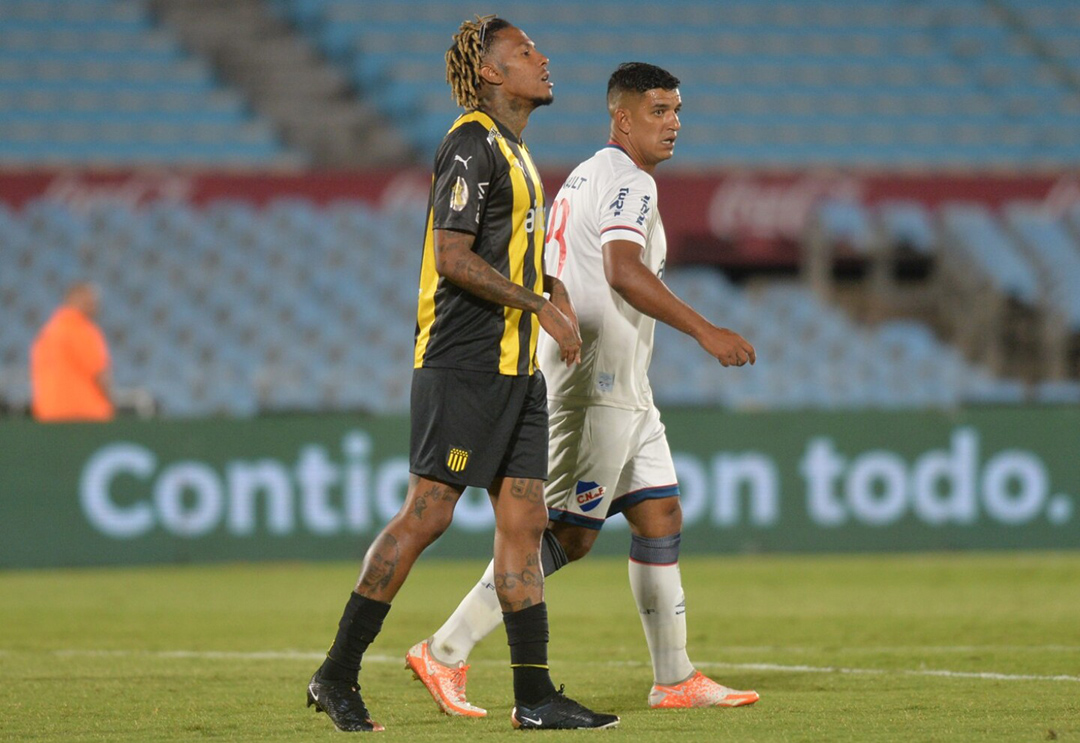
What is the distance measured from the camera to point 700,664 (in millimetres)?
6816

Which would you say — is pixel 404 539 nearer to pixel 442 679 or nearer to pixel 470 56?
pixel 442 679

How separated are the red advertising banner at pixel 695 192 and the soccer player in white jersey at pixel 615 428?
33.6 ft

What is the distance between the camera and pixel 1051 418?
40.7 feet

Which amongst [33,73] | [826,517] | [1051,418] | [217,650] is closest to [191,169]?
[33,73]

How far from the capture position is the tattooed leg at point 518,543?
197 inches

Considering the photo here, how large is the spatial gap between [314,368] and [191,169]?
10.4 ft

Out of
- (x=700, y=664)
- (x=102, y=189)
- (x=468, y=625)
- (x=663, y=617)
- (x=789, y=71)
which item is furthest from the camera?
(x=789, y=71)

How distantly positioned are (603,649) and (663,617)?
177 cm

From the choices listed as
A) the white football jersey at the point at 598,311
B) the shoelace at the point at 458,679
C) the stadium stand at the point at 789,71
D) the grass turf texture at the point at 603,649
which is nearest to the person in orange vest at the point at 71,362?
the grass turf texture at the point at 603,649

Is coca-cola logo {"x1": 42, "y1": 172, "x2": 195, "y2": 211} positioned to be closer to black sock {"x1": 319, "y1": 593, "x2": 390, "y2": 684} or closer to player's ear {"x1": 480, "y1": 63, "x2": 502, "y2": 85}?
player's ear {"x1": 480, "y1": 63, "x2": 502, "y2": 85}

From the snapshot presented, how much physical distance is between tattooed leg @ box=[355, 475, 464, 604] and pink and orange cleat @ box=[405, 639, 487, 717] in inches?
23.5

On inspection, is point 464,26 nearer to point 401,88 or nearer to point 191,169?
point 191,169

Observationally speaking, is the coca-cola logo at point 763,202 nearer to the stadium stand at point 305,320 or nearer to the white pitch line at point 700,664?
the stadium stand at point 305,320

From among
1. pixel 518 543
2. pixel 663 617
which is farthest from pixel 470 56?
pixel 663 617
